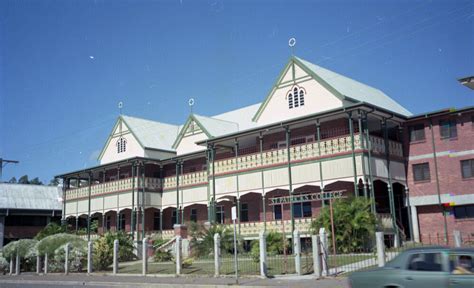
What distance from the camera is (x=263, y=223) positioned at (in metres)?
32.6

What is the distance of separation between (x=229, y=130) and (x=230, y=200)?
7.23 m

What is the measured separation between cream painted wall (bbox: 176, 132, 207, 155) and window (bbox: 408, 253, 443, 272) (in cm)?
3165

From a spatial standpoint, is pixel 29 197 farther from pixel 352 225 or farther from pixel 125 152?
pixel 352 225

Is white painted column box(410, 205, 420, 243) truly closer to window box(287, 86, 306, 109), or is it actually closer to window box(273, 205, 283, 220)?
window box(273, 205, 283, 220)

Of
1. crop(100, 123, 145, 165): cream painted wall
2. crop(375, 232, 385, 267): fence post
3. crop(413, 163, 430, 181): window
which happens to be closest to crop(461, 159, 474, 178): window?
crop(413, 163, 430, 181): window

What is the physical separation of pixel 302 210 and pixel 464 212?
998 centimetres

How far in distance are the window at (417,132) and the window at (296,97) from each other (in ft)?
23.3

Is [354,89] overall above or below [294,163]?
above

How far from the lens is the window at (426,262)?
10.6 m

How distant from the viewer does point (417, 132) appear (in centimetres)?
3180

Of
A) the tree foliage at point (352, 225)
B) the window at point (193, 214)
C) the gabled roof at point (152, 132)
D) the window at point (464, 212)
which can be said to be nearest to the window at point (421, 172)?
the window at point (464, 212)

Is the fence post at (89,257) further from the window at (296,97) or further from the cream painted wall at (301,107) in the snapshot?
the window at (296,97)

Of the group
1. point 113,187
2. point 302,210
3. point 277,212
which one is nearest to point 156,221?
point 113,187

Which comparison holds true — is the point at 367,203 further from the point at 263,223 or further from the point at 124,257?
the point at 124,257
